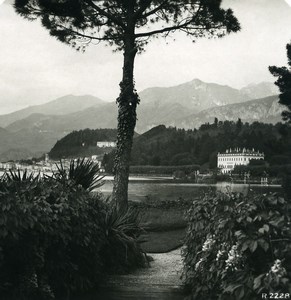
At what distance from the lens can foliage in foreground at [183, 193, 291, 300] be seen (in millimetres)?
2963

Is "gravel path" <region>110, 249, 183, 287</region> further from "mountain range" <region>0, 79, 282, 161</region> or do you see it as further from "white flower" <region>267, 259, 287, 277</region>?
"mountain range" <region>0, 79, 282, 161</region>

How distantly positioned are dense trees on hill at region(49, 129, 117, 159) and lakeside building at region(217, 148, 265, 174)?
3.96 m

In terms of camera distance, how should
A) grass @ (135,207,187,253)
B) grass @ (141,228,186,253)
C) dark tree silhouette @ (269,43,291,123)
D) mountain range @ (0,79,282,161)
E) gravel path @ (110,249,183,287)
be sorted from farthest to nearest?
mountain range @ (0,79,282,161) → dark tree silhouette @ (269,43,291,123) → grass @ (135,207,187,253) → grass @ (141,228,186,253) → gravel path @ (110,249,183,287)

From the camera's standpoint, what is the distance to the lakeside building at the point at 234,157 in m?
15.1

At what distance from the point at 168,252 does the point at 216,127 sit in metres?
9.16

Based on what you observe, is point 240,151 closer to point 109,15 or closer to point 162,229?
point 162,229

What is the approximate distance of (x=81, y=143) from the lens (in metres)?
16.6

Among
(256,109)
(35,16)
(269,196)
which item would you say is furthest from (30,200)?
(256,109)

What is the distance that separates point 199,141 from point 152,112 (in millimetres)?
3299

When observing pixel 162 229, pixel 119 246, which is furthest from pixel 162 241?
pixel 119 246

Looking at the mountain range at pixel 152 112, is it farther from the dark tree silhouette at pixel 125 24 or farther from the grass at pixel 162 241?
the grass at pixel 162 241

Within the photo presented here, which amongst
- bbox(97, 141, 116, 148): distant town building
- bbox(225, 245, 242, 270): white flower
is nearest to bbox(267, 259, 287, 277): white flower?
bbox(225, 245, 242, 270): white flower

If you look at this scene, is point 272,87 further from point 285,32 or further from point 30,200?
point 30,200

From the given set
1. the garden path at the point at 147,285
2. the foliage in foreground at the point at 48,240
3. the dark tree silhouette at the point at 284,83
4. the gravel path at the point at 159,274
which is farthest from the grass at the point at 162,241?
the dark tree silhouette at the point at 284,83
